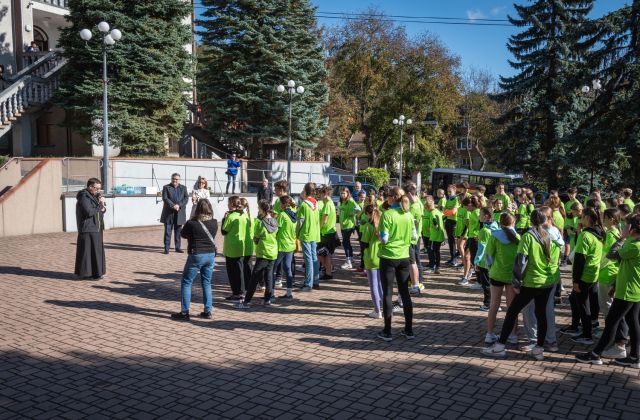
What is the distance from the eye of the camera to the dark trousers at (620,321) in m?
6.02

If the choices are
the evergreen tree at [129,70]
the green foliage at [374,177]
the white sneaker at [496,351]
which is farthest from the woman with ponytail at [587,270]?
the green foliage at [374,177]

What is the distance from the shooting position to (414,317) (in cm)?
830

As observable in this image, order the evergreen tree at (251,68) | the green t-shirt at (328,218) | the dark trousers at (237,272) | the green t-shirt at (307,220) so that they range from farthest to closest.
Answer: the evergreen tree at (251,68)
the green t-shirt at (328,218)
the green t-shirt at (307,220)
the dark trousers at (237,272)

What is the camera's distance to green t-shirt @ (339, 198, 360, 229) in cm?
1221

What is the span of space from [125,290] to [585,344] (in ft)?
24.5

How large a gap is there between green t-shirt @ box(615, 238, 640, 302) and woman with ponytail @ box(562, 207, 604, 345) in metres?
0.66

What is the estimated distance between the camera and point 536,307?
637 cm

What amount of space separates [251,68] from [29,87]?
10770 mm

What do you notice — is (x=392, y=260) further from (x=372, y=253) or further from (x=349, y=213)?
(x=349, y=213)

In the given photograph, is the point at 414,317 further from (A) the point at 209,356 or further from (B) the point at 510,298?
(A) the point at 209,356

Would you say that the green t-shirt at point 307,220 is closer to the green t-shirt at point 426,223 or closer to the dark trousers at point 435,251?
the green t-shirt at point 426,223

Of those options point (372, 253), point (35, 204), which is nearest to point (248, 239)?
point (372, 253)

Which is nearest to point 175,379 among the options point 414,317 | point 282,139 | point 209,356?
point 209,356

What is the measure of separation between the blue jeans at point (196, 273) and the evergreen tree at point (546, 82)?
24.9 meters
